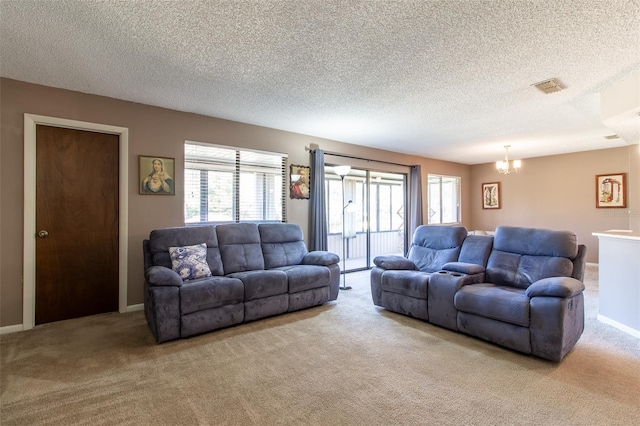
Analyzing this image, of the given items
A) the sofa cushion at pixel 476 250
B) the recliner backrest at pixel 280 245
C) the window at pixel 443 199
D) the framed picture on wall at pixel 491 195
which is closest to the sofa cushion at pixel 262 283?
the recliner backrest at pixel 280 245

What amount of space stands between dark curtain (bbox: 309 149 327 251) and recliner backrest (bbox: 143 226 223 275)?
1.84 meters

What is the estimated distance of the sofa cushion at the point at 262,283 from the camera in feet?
11.1

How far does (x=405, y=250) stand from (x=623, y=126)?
436 centimetres

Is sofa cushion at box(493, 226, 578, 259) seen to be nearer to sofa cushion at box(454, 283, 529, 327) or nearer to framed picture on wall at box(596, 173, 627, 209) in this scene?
sofa cushion at box(454, 283, 529, 327)

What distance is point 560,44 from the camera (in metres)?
2.48

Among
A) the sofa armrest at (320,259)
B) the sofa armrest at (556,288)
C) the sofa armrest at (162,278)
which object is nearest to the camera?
the sofa armrest at (556,288)

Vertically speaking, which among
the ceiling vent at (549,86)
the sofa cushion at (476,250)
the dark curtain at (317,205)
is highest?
the ceiling vent at (549,86)

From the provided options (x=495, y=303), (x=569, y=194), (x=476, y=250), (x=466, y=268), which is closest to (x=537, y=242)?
(x=476, y=250)

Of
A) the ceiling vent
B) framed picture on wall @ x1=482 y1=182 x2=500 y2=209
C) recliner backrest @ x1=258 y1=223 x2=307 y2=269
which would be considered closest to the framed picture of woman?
recliner backrest @ x1=258 y1=223 x2=307 y2=269

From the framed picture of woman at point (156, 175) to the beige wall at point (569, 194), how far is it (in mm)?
7925

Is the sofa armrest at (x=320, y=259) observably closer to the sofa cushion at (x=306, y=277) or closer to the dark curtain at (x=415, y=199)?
the sofa cushion at (x=306, y=277)

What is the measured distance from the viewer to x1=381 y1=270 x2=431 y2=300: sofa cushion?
3423 mm

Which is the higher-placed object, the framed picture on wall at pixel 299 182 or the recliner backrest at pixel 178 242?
the framed picture on wall at pixel 299 182

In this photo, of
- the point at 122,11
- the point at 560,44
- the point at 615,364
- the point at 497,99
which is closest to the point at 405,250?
the point at 497,99
